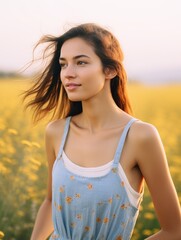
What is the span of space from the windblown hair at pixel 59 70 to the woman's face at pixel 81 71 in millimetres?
32

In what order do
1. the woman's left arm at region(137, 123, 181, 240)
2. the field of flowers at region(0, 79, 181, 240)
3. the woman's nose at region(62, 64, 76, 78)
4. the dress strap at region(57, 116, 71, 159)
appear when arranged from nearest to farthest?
the woman's left arm at region(137, 123, 181, 240), the woman's nose at region(62, 64, 76, 78), the dress strap at region(57, 116, 71, 159), the field of flowers at region(0, 79, 181, 240)

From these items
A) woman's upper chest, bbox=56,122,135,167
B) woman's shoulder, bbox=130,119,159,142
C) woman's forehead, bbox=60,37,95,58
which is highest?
woman's forehead, bbox=60,37,95,58

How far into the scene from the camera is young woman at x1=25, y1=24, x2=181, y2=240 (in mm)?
2285

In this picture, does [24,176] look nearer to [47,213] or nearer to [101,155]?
[47,213]

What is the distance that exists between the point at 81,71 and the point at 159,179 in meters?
0.52

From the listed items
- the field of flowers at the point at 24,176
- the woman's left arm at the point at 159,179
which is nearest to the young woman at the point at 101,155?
the woman's left arm at the point at 159,179

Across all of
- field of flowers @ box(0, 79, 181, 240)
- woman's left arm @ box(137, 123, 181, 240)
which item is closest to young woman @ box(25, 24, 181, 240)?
woman's left arm @ box(137, 123, 181, 240)

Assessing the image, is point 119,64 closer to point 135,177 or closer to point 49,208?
point 135,177

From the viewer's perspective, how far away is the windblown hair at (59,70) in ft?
8.02

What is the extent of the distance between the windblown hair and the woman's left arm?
1.03ft

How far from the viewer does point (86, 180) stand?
2.31 meters

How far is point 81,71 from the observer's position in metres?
2.38

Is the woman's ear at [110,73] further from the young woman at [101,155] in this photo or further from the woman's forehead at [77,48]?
the woman's forehead at [77,48]

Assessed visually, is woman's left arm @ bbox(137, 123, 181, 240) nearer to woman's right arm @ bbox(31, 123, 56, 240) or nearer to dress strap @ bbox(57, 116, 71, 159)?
dress strap @ bbox(57, 116, 71, 159)
